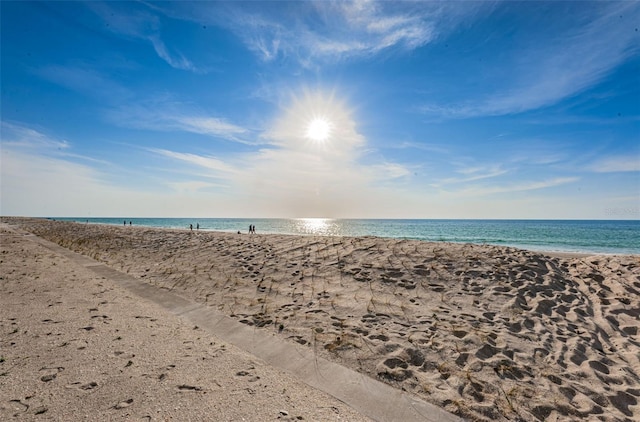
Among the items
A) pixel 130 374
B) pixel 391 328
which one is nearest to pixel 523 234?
pixel 391 328

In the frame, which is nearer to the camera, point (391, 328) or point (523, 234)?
point (391, 328)

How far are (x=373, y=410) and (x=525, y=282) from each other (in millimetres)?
7981

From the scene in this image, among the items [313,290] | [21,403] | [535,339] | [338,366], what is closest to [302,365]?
[338,366]

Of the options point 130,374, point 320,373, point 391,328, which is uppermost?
point 130,374

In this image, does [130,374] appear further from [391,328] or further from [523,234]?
[523,234]

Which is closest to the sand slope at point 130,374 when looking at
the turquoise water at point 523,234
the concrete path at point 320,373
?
the concrete path at point 320,373

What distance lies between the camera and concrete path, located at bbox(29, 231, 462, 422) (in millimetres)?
3869

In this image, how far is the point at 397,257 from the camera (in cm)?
1192

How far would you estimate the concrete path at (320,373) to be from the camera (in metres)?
3.87

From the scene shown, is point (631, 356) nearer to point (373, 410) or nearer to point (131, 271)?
point (373, 410)

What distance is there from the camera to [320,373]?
4684mm

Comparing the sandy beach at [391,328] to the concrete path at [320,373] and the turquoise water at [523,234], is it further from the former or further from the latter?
the turquoise water at [523,234]

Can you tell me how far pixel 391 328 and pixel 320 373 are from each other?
237 centimetres

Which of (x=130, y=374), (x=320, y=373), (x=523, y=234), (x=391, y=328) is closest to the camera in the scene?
(x=130, y=374)
